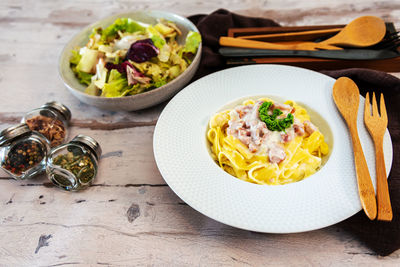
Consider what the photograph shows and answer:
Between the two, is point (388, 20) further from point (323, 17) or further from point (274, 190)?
point (274, 190)

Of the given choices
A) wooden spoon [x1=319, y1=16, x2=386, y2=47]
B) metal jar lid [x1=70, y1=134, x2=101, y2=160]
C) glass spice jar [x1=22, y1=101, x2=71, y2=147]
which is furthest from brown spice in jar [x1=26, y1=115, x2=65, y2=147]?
wooden spoon [x1=319, y1=16, x2=386, y2=47]

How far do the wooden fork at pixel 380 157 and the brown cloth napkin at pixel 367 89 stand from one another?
168 mm

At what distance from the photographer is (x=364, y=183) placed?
1724 millimetres

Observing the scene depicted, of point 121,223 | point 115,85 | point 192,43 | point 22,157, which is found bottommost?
point 121,223

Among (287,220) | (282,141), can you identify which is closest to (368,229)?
(287,220)

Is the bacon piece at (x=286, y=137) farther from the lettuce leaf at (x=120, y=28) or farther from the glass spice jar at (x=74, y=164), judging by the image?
the lettuce leaf at (x=120, y=28)

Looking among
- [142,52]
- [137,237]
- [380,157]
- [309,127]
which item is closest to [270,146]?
[309,127]

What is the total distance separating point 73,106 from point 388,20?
3.23 m

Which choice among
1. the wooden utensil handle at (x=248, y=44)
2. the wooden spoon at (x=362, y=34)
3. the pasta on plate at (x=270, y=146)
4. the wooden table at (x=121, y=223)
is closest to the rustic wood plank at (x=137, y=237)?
the wooden table at (x=121, y=223)

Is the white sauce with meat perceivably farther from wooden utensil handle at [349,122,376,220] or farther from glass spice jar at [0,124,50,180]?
glass spice jar at [0,124,50,180]

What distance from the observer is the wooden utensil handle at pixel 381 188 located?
5.33 ft

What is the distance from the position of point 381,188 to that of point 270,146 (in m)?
0.67

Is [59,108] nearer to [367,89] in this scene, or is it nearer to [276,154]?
[276,154]

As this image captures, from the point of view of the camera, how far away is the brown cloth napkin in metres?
1.73
